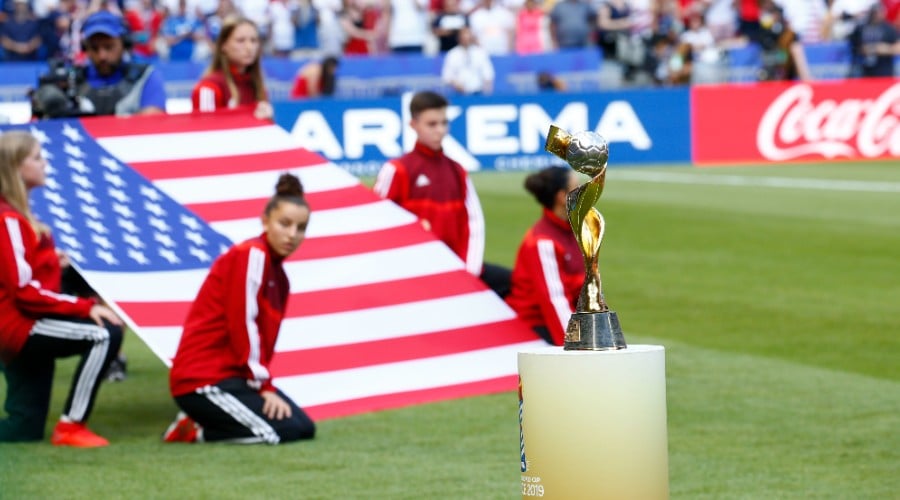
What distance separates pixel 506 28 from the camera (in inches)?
1171

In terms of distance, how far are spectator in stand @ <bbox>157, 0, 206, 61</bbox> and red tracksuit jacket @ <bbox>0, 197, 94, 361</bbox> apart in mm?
20347

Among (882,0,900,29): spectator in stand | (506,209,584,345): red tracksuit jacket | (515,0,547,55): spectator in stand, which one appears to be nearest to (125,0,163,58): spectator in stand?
(515,0,547,55): spectator in stand

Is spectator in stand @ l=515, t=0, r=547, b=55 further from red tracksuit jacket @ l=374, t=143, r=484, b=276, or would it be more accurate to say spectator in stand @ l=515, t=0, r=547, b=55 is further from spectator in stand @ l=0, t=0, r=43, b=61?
red tracksuit jacket @ l=374, t=143, r=484, b=276

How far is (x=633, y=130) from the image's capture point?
81.0ft

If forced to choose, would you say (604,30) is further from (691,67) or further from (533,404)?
(533,404)

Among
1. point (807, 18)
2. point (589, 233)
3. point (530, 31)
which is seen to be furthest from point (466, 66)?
point (589, 233)

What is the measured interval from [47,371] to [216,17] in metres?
19.9

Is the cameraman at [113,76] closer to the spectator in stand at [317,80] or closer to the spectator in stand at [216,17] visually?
the spectator in stand at [317,80]

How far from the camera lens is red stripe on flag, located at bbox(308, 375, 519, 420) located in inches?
341

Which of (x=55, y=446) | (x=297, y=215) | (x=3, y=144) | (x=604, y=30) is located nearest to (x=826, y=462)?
(x=297, y=215)

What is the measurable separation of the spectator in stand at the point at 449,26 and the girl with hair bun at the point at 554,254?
1921 cm

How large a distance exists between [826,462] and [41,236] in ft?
12.4

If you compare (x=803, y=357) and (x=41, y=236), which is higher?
(x=41, y=236)

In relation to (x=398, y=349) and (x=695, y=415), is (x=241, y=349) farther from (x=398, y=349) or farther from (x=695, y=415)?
(x=695, y=415)
